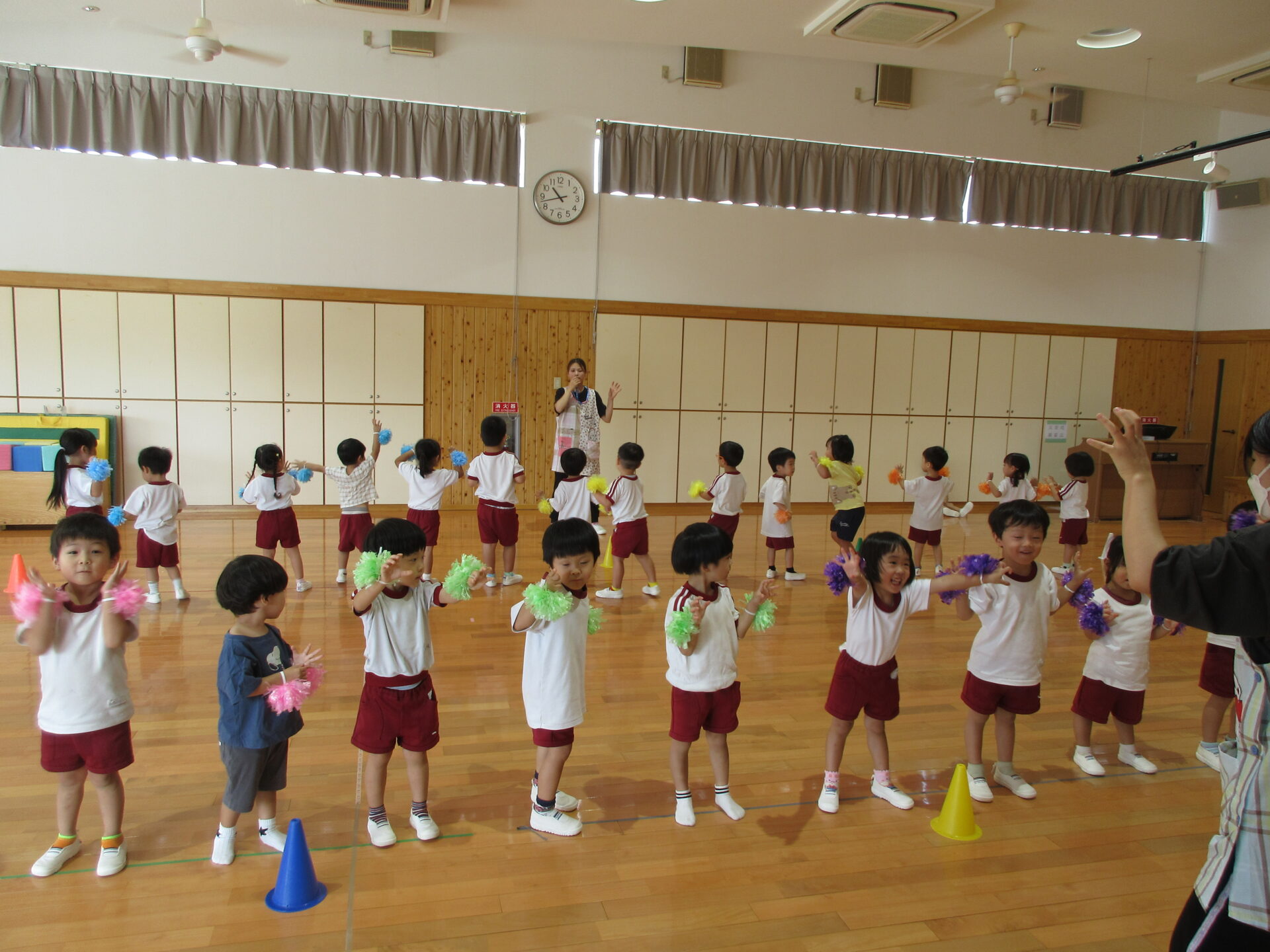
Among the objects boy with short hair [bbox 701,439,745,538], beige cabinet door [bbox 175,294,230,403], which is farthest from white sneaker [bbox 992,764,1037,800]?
beige cabinet door [bbox 175,294,230,403]

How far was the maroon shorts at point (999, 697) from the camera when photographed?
3.15m

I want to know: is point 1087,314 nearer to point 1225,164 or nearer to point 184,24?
point 1225,164

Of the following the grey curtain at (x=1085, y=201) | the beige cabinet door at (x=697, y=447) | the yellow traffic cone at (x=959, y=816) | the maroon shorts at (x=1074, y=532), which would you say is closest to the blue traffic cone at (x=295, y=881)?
the yellow traffic cone at (x=959, y=816)

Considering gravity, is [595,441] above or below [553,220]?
below

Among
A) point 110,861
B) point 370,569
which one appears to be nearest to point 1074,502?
point 370,569

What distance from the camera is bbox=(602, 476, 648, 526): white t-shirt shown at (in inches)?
229

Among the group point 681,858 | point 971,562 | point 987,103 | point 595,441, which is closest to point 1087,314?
point 987,103

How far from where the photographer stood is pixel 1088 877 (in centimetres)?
275

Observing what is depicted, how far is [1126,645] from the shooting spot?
3.32 m

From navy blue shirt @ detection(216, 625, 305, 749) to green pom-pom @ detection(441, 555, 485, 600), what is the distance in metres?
0.60

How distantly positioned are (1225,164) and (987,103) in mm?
3841

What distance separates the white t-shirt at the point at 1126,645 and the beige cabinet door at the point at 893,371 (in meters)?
7.54

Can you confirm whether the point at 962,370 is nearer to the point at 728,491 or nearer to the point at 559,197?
the point at 559,197

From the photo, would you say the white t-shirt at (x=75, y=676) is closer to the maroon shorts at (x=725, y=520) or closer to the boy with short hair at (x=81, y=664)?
the boy with short hair at (x=81, y=664)
